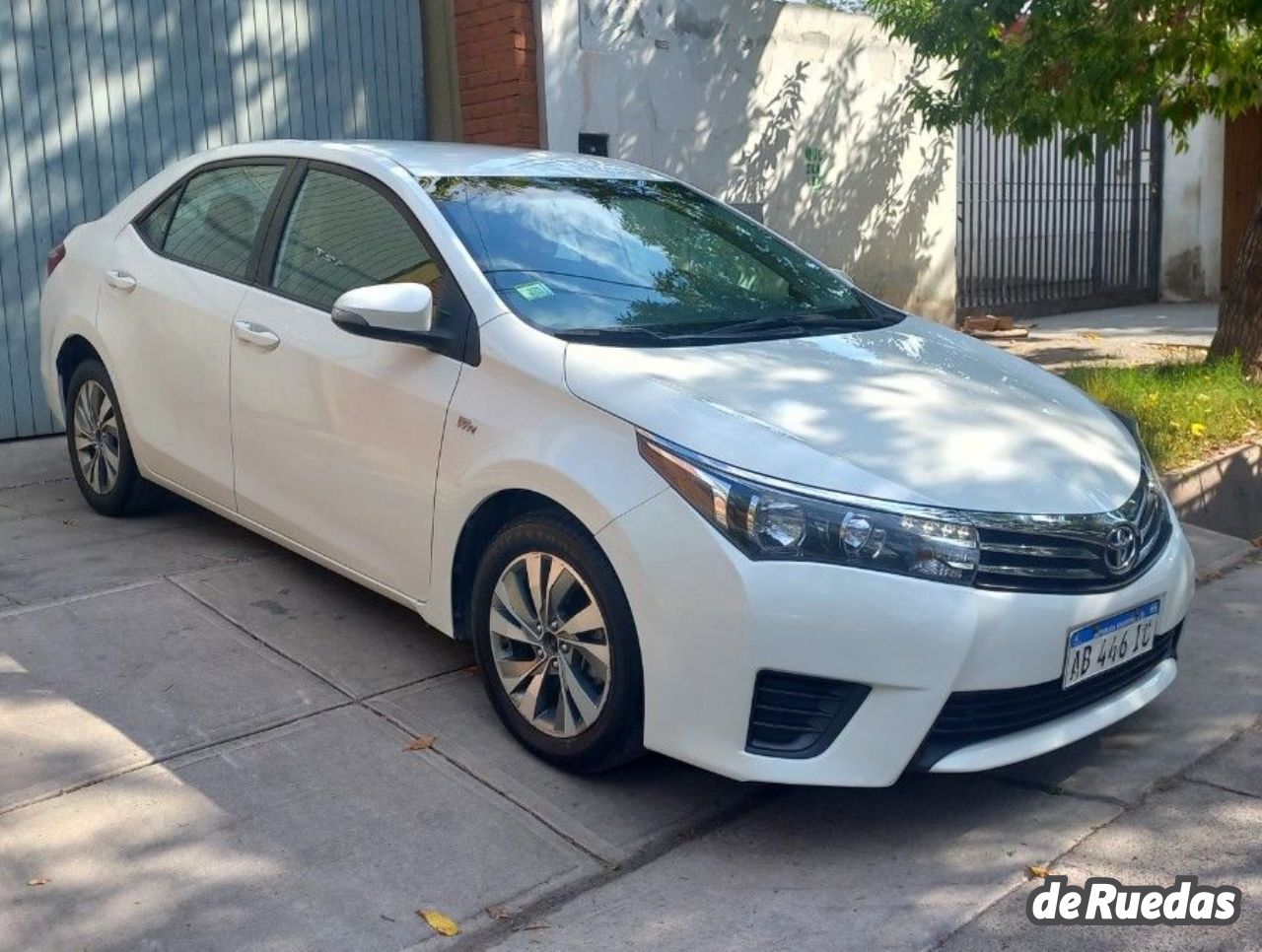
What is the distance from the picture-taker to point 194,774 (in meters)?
4.17

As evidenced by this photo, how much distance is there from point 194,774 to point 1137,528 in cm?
268

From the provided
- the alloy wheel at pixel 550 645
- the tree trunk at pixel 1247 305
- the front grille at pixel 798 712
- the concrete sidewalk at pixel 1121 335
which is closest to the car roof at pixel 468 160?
the alloy wheel at pixel 550 645

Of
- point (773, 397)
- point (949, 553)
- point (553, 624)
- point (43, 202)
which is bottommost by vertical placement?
point (553, 624)

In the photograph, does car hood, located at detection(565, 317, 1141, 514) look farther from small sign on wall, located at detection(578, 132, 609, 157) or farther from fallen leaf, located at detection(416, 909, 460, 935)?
small sign on wall, located at detection(578, 132, 609, 157)

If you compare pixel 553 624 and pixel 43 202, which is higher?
pixel 43 202

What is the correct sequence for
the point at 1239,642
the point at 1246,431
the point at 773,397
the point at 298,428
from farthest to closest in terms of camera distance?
the point at 1246,431
the point at 1239,642
the point at 298,428
the point at 773,397

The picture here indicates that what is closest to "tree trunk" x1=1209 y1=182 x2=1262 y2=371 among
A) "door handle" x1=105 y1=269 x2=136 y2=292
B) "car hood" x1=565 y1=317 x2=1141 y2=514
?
"car hood" x1=565 y1=317 x2=1141 y2=514

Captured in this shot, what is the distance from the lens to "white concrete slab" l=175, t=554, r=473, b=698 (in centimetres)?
491

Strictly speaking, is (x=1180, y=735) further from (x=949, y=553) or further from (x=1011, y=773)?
(x=949, y=553)

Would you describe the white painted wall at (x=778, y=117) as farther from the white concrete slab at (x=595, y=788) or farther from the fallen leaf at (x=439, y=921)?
the fallen leaf at (x=439, y=921)

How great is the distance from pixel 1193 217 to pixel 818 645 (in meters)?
13.9

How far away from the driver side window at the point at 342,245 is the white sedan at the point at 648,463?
1 centimetres

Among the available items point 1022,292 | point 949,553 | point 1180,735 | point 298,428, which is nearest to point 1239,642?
point 1180,735

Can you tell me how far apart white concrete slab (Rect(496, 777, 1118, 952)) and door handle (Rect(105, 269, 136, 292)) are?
3393 millimetres
